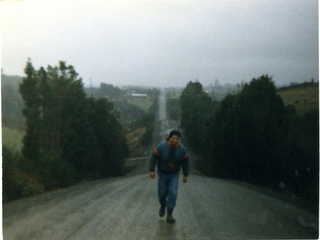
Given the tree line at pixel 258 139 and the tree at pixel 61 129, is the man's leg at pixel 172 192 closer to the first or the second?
the tree line at pixel 258 139

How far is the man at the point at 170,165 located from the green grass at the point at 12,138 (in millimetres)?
1579

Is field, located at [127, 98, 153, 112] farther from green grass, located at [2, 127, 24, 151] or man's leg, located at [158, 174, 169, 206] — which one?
green grass, located at [2, 127, 24, 151]

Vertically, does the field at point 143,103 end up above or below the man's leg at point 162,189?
above

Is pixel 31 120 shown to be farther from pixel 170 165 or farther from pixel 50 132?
pixel 170 165

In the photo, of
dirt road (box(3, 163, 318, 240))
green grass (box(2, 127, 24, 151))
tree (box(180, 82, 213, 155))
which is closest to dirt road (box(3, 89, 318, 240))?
dirt road (box(3, 163, 318, 240))

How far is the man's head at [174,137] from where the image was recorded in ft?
10.4

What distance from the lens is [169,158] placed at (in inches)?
125

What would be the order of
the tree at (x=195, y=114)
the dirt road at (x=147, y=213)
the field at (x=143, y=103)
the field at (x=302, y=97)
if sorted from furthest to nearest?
the field at (x=143, y=103)
the tree at (x=195, y=114)
the field at (x=302, y=97)
the dirt road at (x=147, y=213)

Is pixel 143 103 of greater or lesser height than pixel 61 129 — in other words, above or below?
above

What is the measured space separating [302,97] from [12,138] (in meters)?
3.43

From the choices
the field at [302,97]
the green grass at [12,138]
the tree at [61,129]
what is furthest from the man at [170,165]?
the green grass at [12,138]

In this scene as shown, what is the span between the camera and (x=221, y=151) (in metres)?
3.42

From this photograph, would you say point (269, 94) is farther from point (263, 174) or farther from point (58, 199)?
point (58, 199)

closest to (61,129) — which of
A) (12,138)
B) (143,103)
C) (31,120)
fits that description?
(31,120)
